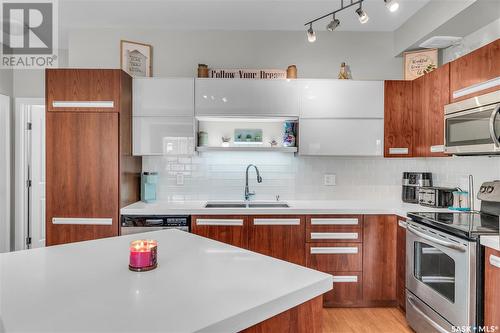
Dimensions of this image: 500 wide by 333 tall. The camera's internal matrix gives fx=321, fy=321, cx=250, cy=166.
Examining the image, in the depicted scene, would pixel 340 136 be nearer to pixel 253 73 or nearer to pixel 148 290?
pixel 253 73

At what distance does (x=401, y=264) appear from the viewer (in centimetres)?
275

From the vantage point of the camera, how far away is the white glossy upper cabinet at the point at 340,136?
3.14 metres

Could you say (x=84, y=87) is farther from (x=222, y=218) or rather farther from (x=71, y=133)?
(x=222, y=218)

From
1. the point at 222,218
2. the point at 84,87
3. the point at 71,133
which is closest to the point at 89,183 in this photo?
the point at 71,133

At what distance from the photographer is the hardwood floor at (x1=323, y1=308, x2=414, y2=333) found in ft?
8.26

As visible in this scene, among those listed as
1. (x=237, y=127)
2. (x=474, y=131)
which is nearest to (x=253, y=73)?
(x=237, y=127)

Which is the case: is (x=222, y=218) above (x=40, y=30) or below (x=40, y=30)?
below

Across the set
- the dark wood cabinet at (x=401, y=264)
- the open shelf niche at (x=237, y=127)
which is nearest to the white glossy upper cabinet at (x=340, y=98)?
the open shelf niche at (x=237, y=127)

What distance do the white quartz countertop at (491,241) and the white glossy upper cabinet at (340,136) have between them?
1468 millimetres

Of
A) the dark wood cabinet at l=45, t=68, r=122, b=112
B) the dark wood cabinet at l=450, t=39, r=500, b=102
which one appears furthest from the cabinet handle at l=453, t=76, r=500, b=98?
the dark wood cabinet at l=45, t=68, r=122, b=112

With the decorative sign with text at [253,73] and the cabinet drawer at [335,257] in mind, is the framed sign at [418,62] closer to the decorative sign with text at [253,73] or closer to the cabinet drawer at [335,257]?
the decorative sign with text at [253,73]

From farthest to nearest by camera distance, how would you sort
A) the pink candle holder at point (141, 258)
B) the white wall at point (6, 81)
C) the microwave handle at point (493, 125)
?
the white wall at point (6, 81) < the microwave handle at point (493, 125) < the pink candle holder at point (141, 258)

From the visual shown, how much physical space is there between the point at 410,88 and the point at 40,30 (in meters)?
3.89

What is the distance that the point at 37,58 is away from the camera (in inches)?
159
